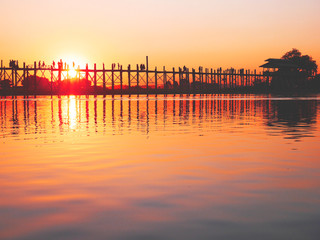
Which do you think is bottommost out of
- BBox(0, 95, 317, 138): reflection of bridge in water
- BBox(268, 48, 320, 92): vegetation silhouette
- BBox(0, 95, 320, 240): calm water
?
BBox(0, 95, 320, 240): calm water

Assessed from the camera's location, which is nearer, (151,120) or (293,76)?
(151,120)

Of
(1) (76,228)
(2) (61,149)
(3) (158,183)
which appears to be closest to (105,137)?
(2) (61,149)

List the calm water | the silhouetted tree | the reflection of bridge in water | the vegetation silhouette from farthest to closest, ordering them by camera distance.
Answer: the silhouetted tree → the vegetation silhouette → the reflection of bridge in water → the calm water


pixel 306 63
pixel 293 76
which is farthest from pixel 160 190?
pixel 306 63

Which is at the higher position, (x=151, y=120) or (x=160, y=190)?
(x=151, y=120)

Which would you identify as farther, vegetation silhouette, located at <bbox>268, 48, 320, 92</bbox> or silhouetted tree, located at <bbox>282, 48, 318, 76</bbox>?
silhouetted tree, located at <bbox>282, 48, 318, 76</bbox>

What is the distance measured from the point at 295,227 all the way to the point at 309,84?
403ft

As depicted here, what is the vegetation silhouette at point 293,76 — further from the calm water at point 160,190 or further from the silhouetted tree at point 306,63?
the calm water at point 160,190

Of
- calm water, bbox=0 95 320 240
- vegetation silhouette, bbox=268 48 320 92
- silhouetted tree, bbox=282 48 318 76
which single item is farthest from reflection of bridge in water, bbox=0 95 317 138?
silhouetted tree, bbox=282 48 318 76

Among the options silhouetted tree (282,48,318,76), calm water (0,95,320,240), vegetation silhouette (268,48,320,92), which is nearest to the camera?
calm water (0,95,320,240)

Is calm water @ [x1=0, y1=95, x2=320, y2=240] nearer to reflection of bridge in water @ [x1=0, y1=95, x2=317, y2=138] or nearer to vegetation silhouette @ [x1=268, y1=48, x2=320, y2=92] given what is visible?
reflection of bridge in water @ [x1=0, y1=95, x2=317, y2=138]

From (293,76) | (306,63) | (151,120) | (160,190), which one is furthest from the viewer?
(306,63)

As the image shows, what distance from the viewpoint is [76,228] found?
4746 millimetres

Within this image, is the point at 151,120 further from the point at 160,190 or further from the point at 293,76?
the point at 293,76
